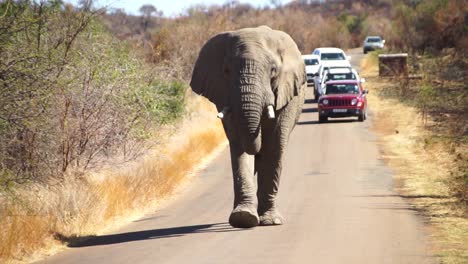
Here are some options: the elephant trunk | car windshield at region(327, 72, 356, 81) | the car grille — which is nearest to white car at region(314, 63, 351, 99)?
car windshield at region(327, 72, 356, 81)

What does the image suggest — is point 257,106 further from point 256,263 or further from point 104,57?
point 104,57

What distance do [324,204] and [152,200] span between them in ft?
10.9

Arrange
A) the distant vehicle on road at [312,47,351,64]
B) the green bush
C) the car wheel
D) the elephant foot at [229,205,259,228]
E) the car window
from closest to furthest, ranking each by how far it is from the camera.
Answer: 1. the green bush
2. the elephant foot at [229,205,259,228]
3. the car wheel
4. the car window
5. the distant vehicle on road at [312,47,351,64]

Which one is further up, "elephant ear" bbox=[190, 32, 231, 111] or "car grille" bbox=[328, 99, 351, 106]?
"elephant ear" bbox=[190, 32, 231, 111]

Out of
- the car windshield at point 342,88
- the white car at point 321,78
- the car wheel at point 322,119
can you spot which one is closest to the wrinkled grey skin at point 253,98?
the car wheel at point 322,119

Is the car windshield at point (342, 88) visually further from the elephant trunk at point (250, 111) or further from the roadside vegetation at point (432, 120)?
the elephant trunk at point (250, 111)

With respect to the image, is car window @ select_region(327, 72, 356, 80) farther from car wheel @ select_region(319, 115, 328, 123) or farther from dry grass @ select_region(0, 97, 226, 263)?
dry grass @ select_region(0, 97, 226, 263)

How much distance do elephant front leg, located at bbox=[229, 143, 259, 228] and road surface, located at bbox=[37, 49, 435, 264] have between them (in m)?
0.16

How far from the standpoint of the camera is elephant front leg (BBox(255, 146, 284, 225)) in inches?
Answer: 628

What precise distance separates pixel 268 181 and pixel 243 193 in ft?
3.87

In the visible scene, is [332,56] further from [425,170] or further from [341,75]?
[425,170]

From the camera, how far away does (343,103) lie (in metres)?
38.0

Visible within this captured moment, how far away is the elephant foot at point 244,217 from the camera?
49.2 ft

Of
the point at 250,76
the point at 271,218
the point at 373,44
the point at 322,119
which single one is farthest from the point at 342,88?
the point at 373,44
